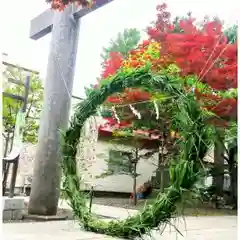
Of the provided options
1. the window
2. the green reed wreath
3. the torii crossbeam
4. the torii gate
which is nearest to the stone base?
the torii gate

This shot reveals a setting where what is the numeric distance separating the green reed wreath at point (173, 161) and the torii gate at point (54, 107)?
1.51 ft

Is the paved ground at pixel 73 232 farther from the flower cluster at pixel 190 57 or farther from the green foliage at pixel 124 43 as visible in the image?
the green foliage at pixel 124 43

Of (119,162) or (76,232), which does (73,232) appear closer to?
(76,232)

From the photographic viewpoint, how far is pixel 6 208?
1.89 m

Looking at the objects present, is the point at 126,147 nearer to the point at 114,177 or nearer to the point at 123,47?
the point at 114,177

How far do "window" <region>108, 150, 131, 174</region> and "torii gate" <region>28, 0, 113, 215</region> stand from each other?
2.90 ft

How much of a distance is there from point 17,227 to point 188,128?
0.94 meters

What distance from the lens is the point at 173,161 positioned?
1.37m

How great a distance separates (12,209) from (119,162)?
128 cm

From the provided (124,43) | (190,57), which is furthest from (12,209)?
(190,57)

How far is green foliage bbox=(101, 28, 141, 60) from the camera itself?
2.07m

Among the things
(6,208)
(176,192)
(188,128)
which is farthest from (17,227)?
(188,128)

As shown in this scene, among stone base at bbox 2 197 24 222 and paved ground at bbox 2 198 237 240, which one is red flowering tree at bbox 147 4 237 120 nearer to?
paved ground at bbox 2 198 237 240

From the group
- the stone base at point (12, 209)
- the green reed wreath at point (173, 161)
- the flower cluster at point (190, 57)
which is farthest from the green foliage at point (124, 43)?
the stone base at point (12, 209)
